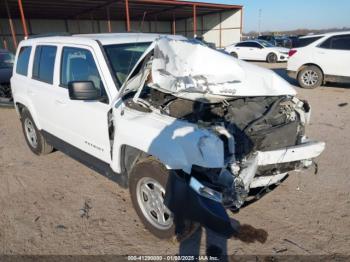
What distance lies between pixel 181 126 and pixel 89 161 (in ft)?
5.63

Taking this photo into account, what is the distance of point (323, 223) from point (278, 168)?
0.85 metres

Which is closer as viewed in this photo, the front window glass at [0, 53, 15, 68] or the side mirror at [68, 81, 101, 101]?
the side mirror at [68, 81, 101, 101]

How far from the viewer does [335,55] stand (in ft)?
30.9

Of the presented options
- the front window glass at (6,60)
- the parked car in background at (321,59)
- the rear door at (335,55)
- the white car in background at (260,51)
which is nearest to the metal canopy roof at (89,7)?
the white car in background at (260,51)

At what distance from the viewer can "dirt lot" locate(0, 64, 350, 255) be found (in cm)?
297

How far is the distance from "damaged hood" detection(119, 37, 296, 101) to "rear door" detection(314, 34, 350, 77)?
757 cm

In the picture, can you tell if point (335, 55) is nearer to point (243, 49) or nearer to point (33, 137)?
point (33, 137)

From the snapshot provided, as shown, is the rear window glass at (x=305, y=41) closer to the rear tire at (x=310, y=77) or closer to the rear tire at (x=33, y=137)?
the rear tire at (x=310, y=77)

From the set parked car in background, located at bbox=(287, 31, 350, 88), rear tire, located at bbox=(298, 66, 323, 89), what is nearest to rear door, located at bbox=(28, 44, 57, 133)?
parked car in background, located at bbox=(287, 31, 350, 88)

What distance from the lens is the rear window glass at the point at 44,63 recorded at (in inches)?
166

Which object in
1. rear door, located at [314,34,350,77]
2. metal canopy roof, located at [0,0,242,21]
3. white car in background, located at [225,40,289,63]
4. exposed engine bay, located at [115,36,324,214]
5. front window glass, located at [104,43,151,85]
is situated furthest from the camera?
metal canopy roof, located at [0,0,242,21]

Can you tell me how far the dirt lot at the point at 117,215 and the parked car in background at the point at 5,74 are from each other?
4.62 meters

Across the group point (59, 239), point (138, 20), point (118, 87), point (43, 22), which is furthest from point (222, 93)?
point (138, 20)

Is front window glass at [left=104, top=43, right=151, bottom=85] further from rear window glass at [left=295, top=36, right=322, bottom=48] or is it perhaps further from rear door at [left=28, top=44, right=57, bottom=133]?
rear window glass at [left=295, top=36, right=322, bottom=48]
